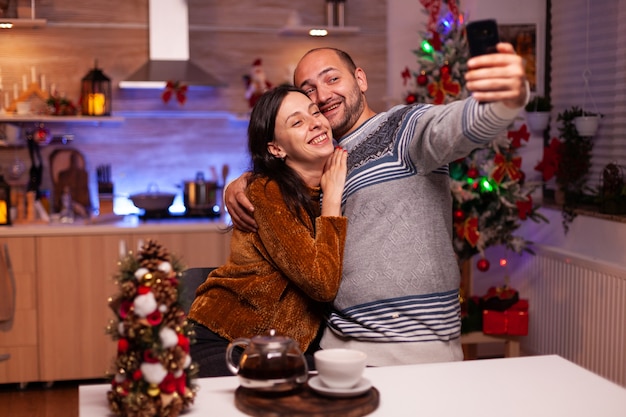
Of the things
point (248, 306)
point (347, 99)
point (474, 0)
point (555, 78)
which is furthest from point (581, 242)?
point (248, 306)

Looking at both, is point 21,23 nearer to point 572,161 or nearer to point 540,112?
point 540,112

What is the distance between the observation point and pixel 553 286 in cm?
449

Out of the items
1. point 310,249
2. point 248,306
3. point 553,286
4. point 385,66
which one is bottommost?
point 553,286

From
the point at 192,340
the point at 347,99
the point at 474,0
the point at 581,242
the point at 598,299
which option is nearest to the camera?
the point at 192,340

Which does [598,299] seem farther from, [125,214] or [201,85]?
[125,214]

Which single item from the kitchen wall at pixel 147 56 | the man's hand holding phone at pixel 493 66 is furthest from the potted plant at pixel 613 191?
the man's hand holding phone at pixel 493 66

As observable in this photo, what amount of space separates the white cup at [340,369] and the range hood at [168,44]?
3.52m

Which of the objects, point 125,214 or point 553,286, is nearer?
point 553,286

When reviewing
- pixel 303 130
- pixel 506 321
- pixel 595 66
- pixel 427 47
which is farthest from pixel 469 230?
pixel 303 130

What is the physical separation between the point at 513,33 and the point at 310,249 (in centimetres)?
330

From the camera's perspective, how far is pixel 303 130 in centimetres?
246

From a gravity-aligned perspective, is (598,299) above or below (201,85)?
below

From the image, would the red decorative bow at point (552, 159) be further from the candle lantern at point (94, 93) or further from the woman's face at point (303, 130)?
the candle lantern at point (94, 93)

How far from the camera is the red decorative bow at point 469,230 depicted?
4.21 meters
